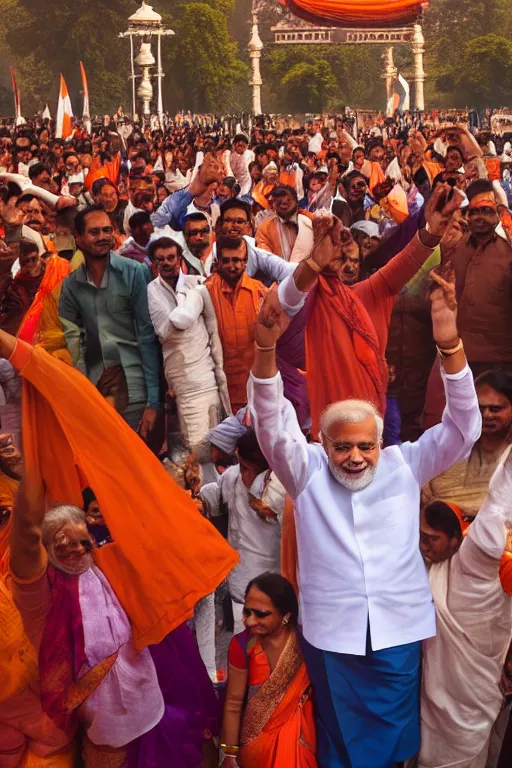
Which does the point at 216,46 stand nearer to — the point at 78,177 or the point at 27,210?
the point at 78,177

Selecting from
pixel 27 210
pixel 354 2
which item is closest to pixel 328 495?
pixel 27 210

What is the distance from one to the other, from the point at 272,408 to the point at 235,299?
1931 mm

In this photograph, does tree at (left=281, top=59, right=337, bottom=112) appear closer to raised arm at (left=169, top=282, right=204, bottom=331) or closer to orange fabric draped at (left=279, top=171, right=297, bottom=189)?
orange fabric draped at (left=279, top=171, right=297, bottom=189)

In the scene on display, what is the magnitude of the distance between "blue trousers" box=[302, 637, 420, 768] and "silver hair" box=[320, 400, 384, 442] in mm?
523

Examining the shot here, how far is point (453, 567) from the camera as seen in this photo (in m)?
3.32

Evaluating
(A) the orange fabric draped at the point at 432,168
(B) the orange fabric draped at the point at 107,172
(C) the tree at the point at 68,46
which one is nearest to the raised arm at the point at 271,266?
(A) the orange fabric draped at the point at 432,168

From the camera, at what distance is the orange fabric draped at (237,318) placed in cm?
505

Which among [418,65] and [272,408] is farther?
[418,65]

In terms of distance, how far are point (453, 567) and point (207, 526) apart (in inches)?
25.5

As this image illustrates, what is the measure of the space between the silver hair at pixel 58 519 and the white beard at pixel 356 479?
626mm

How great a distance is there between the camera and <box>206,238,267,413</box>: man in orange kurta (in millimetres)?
5023

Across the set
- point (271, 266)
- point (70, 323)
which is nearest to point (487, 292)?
point (271, 266)

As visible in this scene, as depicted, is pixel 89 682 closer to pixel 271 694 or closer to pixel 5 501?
pixel 271 694

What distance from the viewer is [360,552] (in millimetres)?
3123
